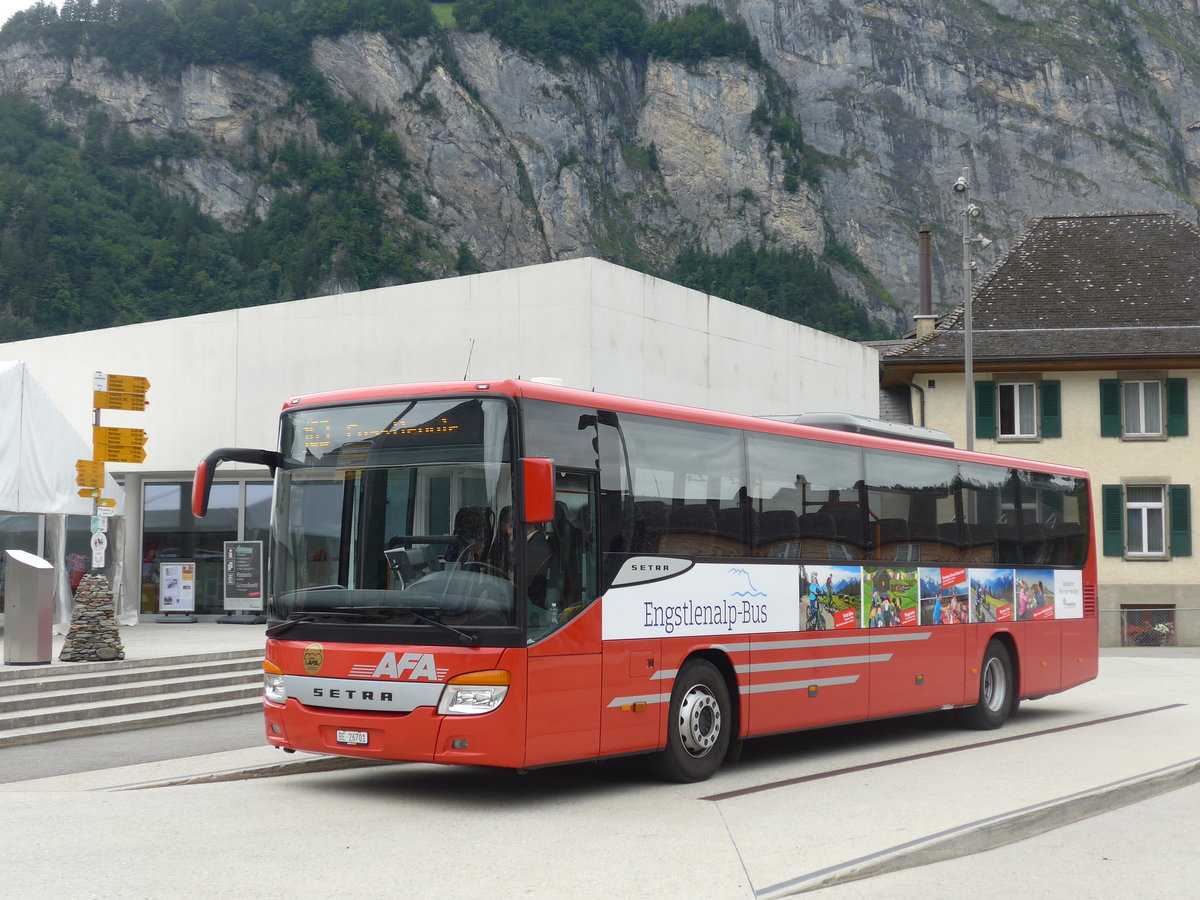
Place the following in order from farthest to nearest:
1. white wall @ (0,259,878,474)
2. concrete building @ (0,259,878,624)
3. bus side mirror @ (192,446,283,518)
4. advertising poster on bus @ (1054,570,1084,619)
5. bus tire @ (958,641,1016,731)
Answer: concrete building @ (0,259,878,624) → white wall @ (0,259,878,474) → advertising poster on bus @ (1054,570,1084,619) → bus tire @ (958,641,1016,731) → bus side mirror @ (192,446,283,518)

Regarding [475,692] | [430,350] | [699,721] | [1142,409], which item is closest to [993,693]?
[699,721]

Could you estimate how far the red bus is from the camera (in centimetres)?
868

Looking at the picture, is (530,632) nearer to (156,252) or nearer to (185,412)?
(185,412)

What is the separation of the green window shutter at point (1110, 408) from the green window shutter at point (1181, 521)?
205 centimetres

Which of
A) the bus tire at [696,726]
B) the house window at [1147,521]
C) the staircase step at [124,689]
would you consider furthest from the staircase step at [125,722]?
the house window at [1147,521]

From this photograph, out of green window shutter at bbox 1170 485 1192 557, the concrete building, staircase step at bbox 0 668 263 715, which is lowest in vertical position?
staircase step at bbox 0 668 263 715

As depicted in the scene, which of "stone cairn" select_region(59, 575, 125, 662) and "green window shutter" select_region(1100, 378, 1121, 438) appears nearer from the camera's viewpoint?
"stone cairn" select_region(59, 575, 125, 662)

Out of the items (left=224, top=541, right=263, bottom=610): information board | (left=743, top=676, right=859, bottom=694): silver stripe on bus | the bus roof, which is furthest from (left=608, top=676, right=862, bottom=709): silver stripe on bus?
(left=224, top=541, right=263, bottom=610): information board

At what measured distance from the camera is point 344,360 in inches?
968

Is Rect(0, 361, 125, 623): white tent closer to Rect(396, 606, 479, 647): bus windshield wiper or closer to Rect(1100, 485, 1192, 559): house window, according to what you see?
Rect(396, 606, 479, 647): bus windshield wiper

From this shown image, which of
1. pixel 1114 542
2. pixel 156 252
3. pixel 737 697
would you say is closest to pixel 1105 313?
pixel 1114 542

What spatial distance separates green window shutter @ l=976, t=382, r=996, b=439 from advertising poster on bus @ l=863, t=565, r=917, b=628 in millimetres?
24183

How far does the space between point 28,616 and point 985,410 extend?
26.7m

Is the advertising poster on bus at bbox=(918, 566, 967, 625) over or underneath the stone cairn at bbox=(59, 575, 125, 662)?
over
